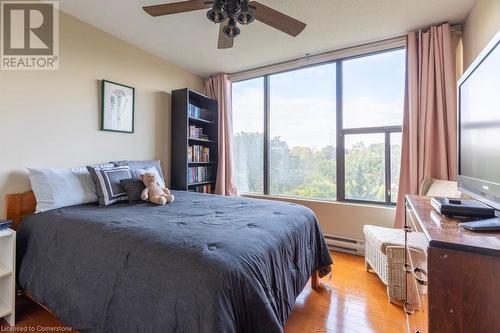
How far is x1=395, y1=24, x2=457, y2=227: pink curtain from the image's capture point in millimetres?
2336

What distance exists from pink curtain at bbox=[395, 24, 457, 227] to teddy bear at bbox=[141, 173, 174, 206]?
2.37m

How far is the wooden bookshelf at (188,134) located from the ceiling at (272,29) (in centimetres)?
60

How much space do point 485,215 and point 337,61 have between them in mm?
2556

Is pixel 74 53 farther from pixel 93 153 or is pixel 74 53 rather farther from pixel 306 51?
pixel 306 51

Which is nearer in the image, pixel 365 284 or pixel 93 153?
pixel 365 284

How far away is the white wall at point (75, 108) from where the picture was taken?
1.97 meters

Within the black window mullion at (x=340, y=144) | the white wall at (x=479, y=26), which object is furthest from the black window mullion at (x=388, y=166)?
the white wall at (x=479, y=26)

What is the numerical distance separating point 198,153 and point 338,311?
8.72 ft

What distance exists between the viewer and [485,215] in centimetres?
Answer: 106

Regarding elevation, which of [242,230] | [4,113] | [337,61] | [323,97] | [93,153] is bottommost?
[242,230]

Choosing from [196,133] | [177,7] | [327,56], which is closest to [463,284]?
[177,7]

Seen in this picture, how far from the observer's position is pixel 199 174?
3.68 metres

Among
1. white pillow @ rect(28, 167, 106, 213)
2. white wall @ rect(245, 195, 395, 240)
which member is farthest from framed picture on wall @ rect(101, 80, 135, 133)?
white wall @ rect(245, 195, 395, 240)

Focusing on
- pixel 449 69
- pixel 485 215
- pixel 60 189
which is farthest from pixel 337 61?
pixel 60 189
